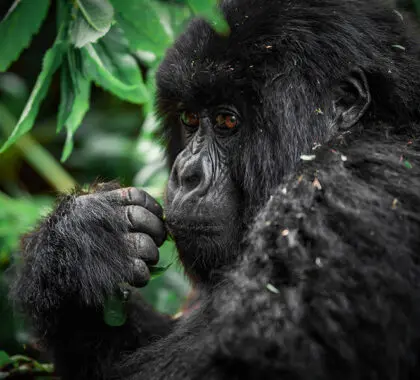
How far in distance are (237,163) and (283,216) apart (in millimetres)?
545

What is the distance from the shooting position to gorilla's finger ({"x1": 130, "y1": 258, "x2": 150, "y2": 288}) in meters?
2.32

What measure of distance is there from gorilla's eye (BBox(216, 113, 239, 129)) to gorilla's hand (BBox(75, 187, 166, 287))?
43 cm

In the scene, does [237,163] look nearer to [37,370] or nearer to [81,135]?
[37,370]

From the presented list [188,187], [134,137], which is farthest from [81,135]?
[188,187]

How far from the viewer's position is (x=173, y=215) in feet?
7.85

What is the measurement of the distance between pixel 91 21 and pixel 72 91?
0.37 metres

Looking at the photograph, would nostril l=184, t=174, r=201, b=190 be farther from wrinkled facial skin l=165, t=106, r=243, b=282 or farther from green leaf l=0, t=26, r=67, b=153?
green leaf l=0, t=26, r=67, b=153

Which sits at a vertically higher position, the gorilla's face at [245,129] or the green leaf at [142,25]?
the green leaf at [142,25]

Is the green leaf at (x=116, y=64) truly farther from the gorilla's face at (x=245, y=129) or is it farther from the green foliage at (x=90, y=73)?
the gorilla's face at (x=245, y=129)

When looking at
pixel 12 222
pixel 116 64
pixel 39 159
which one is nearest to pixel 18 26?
pixel 116 64

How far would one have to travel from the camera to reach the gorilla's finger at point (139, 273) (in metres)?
2.32

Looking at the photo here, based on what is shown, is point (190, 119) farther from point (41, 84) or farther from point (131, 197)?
point (41, 84)

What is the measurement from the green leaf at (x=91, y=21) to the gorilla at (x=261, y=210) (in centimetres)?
42

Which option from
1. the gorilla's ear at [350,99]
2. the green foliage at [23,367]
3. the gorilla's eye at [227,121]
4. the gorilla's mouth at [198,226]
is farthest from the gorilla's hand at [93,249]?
the gorilla's ear at [350,99]
